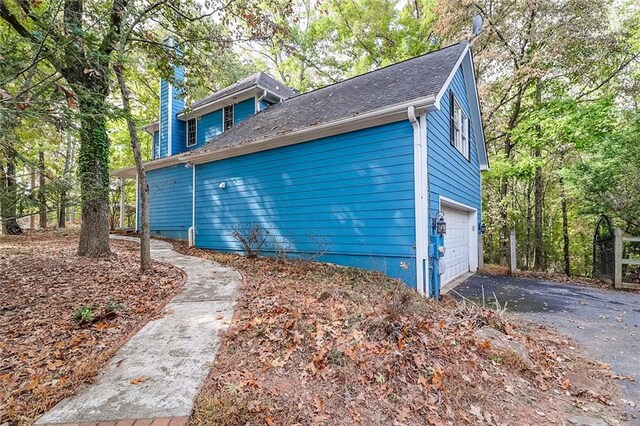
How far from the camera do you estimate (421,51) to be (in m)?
15.1

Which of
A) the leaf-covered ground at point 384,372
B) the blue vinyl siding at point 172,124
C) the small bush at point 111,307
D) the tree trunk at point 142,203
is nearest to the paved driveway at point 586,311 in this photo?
the leaf-covered ground at point 384,372

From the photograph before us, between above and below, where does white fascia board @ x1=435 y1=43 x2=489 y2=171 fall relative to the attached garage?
above

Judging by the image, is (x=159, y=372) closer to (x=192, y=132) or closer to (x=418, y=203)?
(x=418, y=203)

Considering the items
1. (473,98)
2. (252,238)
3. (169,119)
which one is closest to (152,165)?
(169,119)

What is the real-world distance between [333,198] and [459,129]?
15.0ft

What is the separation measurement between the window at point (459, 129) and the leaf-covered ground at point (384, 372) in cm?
541

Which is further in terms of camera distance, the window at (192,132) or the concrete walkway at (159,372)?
the window at (192,132)

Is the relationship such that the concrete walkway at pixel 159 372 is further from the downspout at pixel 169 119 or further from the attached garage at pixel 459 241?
the downspout at pixel 169 119

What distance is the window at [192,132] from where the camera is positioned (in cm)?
1411

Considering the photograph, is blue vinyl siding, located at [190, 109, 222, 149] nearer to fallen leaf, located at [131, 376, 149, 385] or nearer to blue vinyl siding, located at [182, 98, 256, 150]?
blue vinyl siding, located at [182, 98, 256, 150]

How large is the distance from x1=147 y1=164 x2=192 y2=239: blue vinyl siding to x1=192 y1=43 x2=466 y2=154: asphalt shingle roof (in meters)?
3.23

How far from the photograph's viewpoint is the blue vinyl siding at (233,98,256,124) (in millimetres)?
11969

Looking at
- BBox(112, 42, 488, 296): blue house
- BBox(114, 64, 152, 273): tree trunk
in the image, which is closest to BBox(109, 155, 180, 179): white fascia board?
BBox(112, 42, 488, 296): blue house

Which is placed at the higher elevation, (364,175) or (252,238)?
(364,175)
